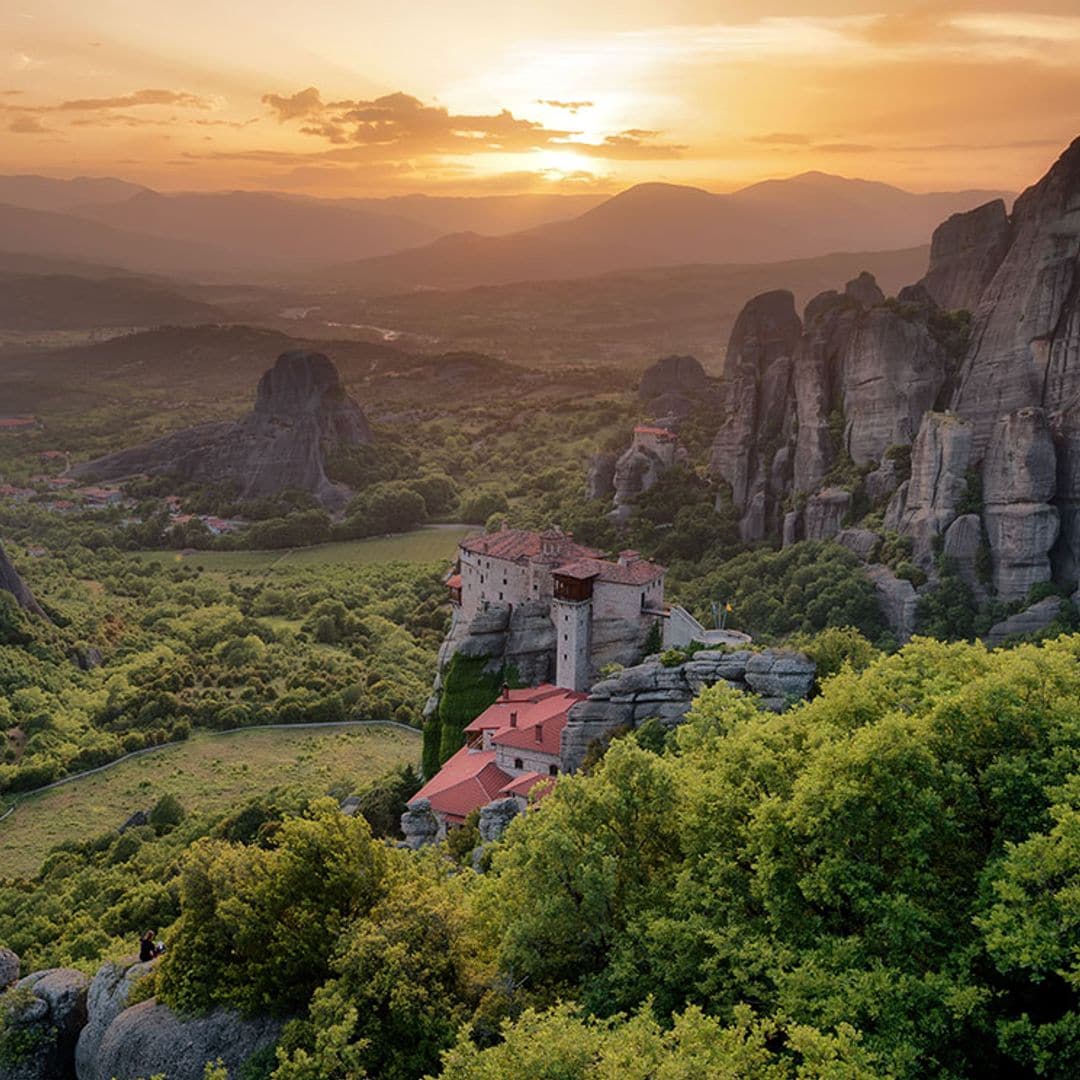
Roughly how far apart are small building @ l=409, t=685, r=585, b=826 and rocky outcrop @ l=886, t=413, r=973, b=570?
24.4 meters

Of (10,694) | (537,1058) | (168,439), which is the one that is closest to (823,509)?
(10,694)

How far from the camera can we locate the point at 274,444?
126875 millimetres

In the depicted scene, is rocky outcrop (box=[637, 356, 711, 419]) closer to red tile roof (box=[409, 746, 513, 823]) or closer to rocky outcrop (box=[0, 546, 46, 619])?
rocky outcrop (box=[0, 546, 46, 619])

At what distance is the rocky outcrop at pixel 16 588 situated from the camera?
6975 centimetres

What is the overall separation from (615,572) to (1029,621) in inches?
874

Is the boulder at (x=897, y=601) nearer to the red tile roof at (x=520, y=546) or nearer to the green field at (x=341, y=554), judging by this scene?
the red tile roof at (x=520, y=546)

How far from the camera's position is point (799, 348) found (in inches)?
3066

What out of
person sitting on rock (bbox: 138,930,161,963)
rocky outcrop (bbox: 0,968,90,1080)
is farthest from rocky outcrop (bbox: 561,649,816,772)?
rocky outcrop (bbox: 0,968,90,1080)

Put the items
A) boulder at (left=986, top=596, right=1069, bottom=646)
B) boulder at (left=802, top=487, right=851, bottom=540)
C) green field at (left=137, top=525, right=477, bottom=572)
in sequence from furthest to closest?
1. green field at (left=137, top=525, right=477, bottom=572)
2. boulder at (left=802, top=487, right=851, bottom=540)
3. boulder at (left=986, top=596, right=1069, bottom=646)

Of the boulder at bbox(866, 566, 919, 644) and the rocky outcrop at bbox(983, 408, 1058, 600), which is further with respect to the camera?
the boulder at bbox(866, 566, 919, 644)

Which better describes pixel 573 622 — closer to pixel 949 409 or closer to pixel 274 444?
pixel 949 409

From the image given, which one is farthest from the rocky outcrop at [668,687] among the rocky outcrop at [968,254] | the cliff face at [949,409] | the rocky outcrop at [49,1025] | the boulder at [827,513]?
the rocky outcrop at [968,254]

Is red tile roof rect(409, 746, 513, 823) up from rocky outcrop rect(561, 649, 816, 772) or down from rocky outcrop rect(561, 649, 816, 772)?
down

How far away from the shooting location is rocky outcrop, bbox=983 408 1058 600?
54688mm
